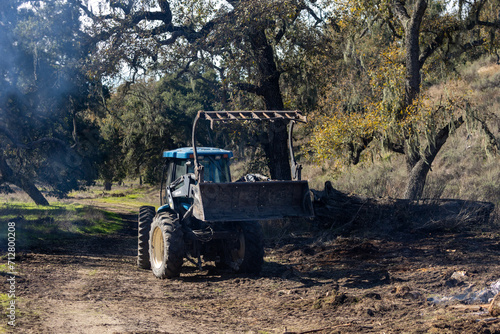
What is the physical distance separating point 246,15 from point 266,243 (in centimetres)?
645

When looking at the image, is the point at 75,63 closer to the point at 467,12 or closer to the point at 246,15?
the point at 246,15

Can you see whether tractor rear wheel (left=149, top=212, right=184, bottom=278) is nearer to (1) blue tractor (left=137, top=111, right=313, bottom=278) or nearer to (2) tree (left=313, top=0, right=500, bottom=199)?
(1) blue tractor (left=137, top=111, right=313, bottom=278)

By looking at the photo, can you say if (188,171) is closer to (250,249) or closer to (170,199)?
(170,199)

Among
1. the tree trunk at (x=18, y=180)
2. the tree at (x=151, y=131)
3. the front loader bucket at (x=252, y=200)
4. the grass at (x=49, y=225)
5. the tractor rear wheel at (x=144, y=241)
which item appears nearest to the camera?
the front loader bucket at (x=252, y=200)

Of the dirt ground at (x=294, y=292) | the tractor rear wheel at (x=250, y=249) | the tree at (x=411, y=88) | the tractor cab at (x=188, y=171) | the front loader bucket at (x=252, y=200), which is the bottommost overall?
the dirt ground at (x=294, y=292)

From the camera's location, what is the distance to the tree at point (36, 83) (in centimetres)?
1537

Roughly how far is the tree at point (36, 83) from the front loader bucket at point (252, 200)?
Answer: 8385 millimetres

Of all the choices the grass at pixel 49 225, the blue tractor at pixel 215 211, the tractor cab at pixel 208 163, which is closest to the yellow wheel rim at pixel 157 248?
the blue tractor at pixel 215 211

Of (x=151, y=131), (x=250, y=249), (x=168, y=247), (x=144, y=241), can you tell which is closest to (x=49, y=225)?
(x=144, y=241)

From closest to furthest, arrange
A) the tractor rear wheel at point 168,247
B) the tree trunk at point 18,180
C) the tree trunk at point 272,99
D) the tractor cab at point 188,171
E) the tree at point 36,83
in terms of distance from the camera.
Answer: the tractor rear wheel at point 168,247
the tractor cab at point 188,171
the tree trunk at point 272,99
the tree at point 36,83
the tree trunk at point 18,180

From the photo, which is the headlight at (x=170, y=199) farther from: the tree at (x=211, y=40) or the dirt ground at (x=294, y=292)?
the tree at (x=211, y=40)

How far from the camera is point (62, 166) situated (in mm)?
20828

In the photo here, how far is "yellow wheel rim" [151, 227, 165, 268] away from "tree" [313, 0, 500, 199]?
7.39 metres

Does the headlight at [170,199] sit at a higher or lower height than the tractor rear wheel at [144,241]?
higher
